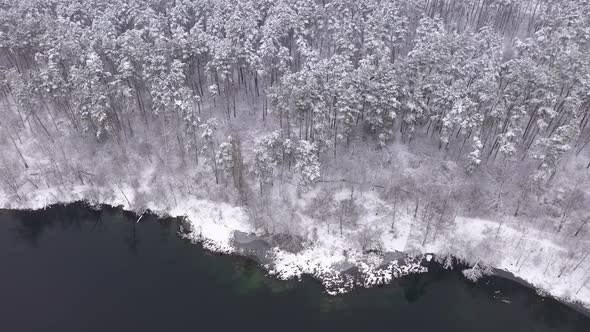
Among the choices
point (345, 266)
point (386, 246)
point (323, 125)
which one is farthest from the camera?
point (323, 125)

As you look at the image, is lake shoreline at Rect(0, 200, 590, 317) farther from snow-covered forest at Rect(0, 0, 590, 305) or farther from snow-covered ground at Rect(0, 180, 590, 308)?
snow-covered forest at Rect(0, 0, 590, 305)

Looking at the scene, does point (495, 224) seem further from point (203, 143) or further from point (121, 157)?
point (121, 157)

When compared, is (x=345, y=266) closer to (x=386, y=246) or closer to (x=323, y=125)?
(x=386, y=246)

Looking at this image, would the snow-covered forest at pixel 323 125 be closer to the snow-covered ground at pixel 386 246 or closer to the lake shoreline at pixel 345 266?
the snow-covered ground at pixel 386 246

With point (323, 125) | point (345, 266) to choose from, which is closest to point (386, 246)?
point (345, 266)

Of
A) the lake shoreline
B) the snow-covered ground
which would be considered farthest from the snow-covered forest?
the lake shoreline
